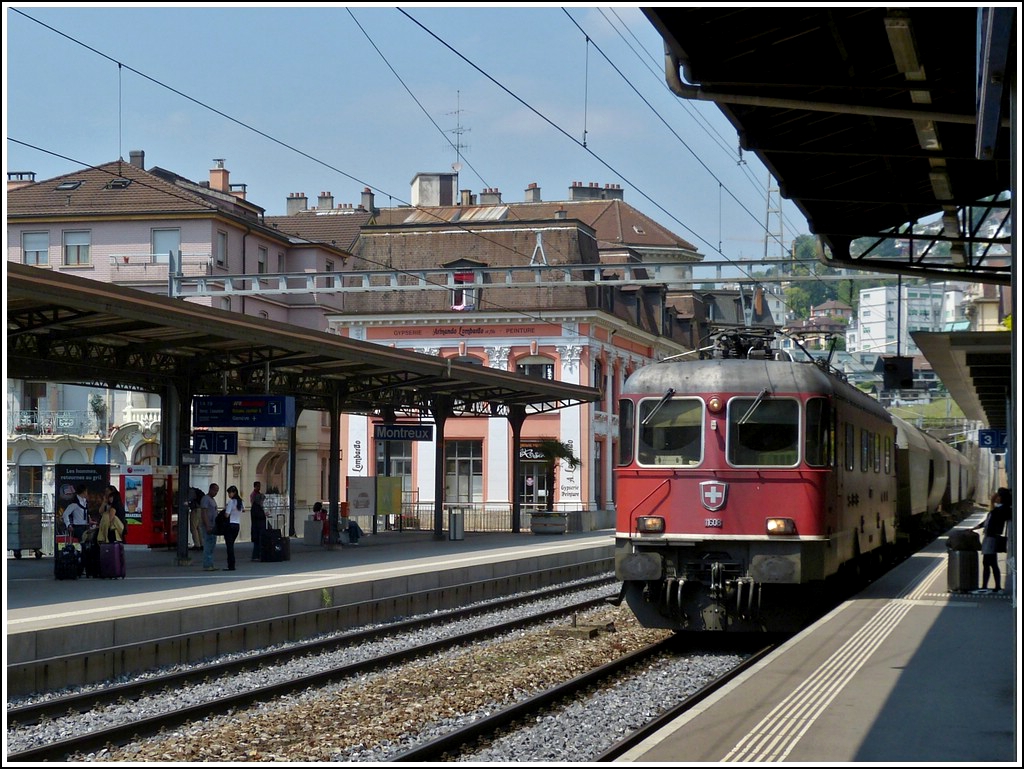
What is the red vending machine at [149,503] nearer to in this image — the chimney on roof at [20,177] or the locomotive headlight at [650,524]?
the locomotive headlight at [650,524]

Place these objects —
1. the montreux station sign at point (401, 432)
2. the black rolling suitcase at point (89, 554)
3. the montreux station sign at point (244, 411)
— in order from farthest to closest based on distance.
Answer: the montreux station sign at point (401, 432)
the montreux station sign at point (244, 411)
the black rolling suitcase at point (89, 554)

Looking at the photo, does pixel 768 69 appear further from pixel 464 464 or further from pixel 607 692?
pixel 464 464

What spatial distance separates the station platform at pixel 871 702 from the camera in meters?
8.08

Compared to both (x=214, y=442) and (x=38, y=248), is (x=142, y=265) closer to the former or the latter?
(x=38, y=248)

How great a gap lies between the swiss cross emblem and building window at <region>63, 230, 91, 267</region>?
4205 centimetres

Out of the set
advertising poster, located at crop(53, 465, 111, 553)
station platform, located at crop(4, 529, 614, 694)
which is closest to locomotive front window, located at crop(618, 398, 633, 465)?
station platform, located at crop(4, 529, 614, 694)

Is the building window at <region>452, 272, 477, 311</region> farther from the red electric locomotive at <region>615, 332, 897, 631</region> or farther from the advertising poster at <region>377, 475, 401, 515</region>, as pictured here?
the red electric locomotive at <region>615, 332, 897, 631</region>

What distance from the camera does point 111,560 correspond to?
20.4m

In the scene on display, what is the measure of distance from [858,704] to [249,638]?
8.72m

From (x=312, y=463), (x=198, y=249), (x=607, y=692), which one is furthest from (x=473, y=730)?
(x=312, y=463)

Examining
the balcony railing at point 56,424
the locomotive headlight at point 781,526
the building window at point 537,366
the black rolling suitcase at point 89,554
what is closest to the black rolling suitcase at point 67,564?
the black rolling suitcase at point 89,554

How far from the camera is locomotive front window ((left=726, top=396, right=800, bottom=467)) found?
1460cm

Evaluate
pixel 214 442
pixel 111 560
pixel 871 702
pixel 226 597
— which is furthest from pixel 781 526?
pixel 214 442

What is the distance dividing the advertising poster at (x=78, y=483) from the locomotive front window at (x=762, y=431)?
12546 millimetres
